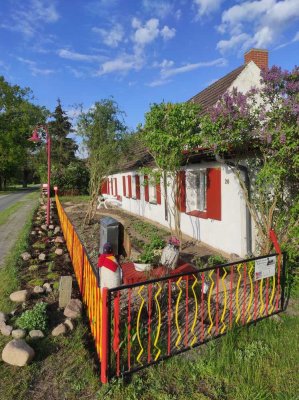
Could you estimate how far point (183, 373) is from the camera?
10.6 feet

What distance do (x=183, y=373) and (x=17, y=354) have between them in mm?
1736

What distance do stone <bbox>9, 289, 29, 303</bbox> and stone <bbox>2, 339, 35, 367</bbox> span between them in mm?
1532

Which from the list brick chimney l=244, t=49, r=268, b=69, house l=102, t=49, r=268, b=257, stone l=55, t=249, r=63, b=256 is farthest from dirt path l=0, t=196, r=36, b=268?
brick chimney l=244, t=49, r=268, b=69

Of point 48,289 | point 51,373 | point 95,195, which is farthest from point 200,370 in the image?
point 95,195

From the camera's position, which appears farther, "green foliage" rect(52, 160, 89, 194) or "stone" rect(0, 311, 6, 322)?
"green foliage" rect(52, 160, 89, 194)

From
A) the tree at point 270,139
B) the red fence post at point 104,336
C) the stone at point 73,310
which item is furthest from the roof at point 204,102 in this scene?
the red fence post at point 104,336

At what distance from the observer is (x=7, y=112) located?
42.7m

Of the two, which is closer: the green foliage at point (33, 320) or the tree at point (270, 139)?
the green foliage at point (33, 320)

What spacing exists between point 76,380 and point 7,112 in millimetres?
45529

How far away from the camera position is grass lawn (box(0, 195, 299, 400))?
2926 mm

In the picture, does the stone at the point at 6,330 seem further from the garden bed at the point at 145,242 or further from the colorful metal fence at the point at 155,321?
the garden bed at the point at 145,242

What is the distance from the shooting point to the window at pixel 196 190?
29.8ft

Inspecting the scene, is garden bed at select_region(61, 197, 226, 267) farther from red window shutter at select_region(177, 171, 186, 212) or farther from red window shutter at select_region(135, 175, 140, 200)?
red window shutter at select_region(135, 175, 140, 200)

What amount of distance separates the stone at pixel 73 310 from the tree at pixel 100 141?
7976 mm
